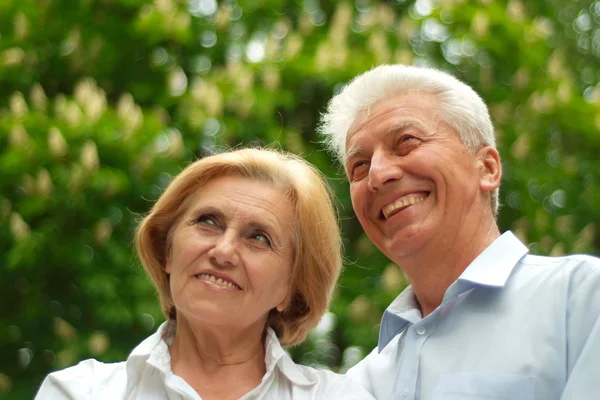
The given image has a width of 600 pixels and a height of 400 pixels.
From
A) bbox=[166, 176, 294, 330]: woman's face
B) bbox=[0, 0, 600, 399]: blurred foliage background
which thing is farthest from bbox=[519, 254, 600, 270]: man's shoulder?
bbox=[0, 0, 600, 399]: blurred foliage background

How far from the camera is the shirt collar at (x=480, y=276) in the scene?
2.72 m

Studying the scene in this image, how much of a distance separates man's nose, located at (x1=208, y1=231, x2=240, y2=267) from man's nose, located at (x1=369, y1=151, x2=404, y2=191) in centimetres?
53

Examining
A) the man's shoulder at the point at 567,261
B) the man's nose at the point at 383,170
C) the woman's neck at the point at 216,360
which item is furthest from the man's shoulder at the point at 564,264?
the woman's neck at the point at 216,360

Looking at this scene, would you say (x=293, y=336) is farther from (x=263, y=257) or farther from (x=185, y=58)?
(x=185, y=58)

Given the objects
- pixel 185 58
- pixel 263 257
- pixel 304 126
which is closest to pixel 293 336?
pixel 263 257

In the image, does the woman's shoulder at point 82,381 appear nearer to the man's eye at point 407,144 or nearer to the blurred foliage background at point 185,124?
the man's eye at point 407,144

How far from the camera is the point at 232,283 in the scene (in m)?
2.63

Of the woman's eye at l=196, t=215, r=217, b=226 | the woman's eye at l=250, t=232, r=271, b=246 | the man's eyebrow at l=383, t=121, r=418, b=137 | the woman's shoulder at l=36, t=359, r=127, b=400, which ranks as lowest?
the woman's shoulder at l=36, t=359, r=127, b=400

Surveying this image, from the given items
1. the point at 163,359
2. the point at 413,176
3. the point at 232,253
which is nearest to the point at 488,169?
the point at 413,176

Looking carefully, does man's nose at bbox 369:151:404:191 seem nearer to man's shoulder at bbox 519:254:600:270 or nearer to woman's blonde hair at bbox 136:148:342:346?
woman's blonde hair at bbox 136:148:342:346

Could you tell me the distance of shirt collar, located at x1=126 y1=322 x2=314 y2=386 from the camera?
261 centimetres

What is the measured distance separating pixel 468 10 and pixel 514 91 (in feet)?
2.34

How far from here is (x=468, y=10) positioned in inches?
269

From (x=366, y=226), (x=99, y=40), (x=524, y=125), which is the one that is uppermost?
(x=366, y=226)
